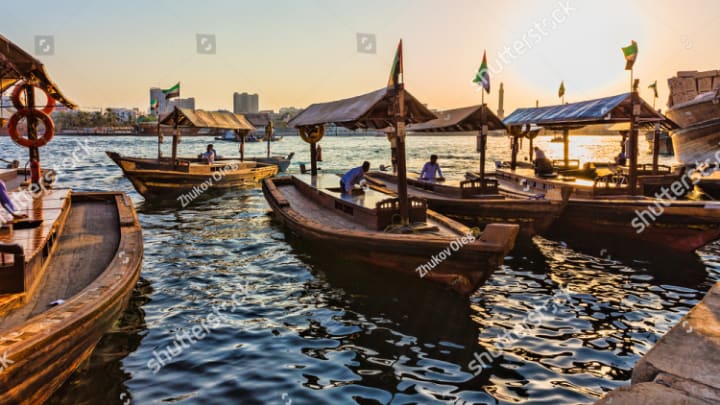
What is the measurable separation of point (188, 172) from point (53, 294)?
18183 mm

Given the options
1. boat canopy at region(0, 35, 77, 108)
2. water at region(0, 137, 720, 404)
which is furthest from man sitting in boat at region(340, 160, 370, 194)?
boat canopy at region(0, 35, 77, 108)

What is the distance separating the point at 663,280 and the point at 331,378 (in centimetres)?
858

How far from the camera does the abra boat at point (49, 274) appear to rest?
15.7 feet

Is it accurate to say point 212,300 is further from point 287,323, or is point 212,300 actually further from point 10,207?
point 10,207

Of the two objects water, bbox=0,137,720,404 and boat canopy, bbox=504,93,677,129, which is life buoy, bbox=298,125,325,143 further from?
boat canopy, bbox=504,93,677,129

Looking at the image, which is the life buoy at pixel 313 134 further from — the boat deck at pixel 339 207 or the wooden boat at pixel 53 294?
the wooden boat at pixel 53 294

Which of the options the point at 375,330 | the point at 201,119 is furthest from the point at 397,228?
the point at 201,119

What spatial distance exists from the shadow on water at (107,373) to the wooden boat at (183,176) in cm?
1407

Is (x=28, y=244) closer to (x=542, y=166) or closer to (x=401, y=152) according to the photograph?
(x=401, y=152)

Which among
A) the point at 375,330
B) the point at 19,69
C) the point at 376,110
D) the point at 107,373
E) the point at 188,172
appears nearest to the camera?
the point at 107,373

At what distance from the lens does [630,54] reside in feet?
50.3

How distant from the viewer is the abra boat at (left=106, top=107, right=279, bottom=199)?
2186 cm

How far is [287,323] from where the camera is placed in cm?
874

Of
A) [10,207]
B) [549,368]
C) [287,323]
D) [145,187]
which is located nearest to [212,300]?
[287,323]
